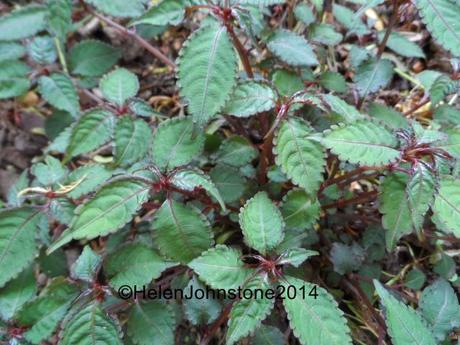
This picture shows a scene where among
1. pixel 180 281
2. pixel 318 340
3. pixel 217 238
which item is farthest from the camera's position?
pixel 217 238

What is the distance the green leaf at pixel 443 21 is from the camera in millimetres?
1104

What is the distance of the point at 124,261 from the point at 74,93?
0.63 m

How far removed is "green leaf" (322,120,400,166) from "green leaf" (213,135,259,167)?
0.33m

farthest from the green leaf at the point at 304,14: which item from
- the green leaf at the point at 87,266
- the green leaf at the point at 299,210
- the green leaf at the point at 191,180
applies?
the green leaf at the point at 87,266

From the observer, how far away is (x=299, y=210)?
1247 mm

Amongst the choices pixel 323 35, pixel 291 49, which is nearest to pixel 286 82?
pixel 291 49

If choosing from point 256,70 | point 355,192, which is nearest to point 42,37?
point 256,70

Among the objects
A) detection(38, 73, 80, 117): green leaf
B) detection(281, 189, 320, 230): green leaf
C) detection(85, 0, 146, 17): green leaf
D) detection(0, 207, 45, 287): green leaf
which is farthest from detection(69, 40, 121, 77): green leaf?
detection(281, 189, 320, 230): green leaf

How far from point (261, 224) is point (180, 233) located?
0.18 meters

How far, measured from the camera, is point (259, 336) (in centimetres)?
121

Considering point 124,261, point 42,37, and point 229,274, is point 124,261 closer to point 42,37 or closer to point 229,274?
point 229,274

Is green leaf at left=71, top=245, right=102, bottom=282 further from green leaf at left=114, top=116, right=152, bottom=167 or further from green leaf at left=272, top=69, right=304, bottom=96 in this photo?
green leaf at left=272, top=69, right=304, bottom=96

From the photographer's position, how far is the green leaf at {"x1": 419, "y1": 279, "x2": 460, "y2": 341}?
1.17 m

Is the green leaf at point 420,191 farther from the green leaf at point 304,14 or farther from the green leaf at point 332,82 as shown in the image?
the green leaf at point 304,14
